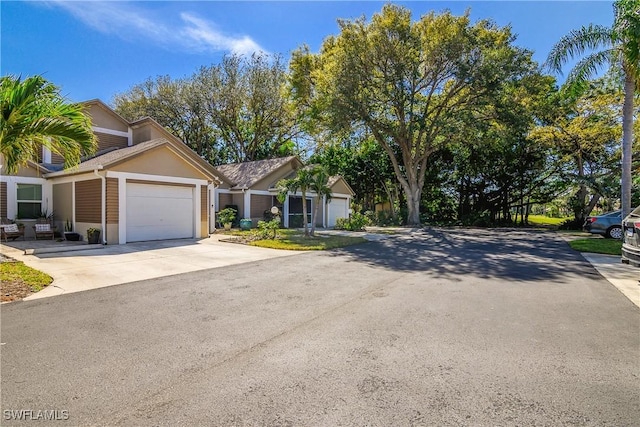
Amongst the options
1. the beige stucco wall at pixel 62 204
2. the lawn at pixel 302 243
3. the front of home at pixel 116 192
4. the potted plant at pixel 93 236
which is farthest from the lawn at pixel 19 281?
the lawn at pixel 302 243

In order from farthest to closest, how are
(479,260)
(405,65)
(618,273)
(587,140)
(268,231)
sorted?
(587,140), (405,65), (268,231), (479,260), (618,273)

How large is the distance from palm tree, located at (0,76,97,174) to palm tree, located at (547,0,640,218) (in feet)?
56.2

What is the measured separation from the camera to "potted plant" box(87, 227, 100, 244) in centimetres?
1276

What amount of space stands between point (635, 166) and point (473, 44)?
48.5ft

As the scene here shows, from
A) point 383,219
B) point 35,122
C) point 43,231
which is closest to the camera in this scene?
point 35,122

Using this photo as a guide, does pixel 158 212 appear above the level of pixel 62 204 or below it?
below

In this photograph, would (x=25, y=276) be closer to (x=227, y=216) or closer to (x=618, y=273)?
(x=227, y=216)

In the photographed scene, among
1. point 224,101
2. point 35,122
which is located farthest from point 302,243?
point 224,101

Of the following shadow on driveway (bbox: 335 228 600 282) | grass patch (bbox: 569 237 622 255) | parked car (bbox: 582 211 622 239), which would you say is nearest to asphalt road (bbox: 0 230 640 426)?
shadow on driveway (bbox: 335 228 600 282)

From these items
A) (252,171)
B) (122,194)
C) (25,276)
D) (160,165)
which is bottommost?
(25,276)

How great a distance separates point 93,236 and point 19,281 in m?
6.52

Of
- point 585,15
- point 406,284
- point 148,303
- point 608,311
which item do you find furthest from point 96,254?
point 585,15

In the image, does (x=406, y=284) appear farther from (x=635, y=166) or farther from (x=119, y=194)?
(x=635, y=166)

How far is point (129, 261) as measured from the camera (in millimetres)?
9586
